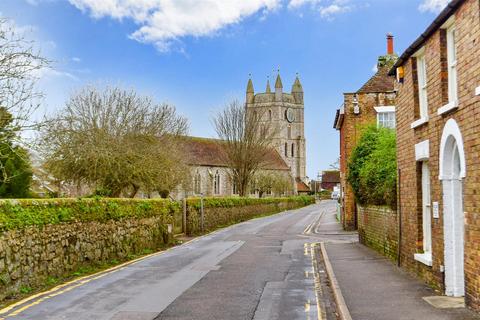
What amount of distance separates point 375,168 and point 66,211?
10181 mm

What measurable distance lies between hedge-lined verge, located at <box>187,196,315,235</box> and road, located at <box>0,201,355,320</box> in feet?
48.1

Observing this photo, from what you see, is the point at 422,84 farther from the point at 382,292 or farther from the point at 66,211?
the point at 66,211

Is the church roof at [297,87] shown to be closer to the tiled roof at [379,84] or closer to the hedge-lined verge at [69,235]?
the tiled roof at [379,84]

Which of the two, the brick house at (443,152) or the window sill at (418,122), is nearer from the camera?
the brick house at (443,152)

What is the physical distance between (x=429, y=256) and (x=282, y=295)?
3.23 m

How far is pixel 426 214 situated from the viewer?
479 inches

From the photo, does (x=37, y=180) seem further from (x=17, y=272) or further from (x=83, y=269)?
(x=17, y=272)

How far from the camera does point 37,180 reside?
47.1 m

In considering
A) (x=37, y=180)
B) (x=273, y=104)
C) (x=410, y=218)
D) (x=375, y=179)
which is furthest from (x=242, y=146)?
(x=273, y=104)

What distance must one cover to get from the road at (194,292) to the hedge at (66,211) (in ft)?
5.65

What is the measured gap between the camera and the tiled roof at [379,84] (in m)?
32.8

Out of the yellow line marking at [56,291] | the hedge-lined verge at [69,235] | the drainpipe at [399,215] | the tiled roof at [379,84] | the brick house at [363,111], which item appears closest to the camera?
the yellow line marking at [56,291]

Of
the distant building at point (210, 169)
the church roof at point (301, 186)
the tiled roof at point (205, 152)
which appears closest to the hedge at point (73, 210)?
the distant building at point (210, 169)

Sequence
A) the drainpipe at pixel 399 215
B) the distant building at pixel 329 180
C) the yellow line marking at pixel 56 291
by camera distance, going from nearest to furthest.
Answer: the yellow line marking at pixel 56 291 < the drainpipe at pixel 399 215 < the distant building at pixel 329 180
